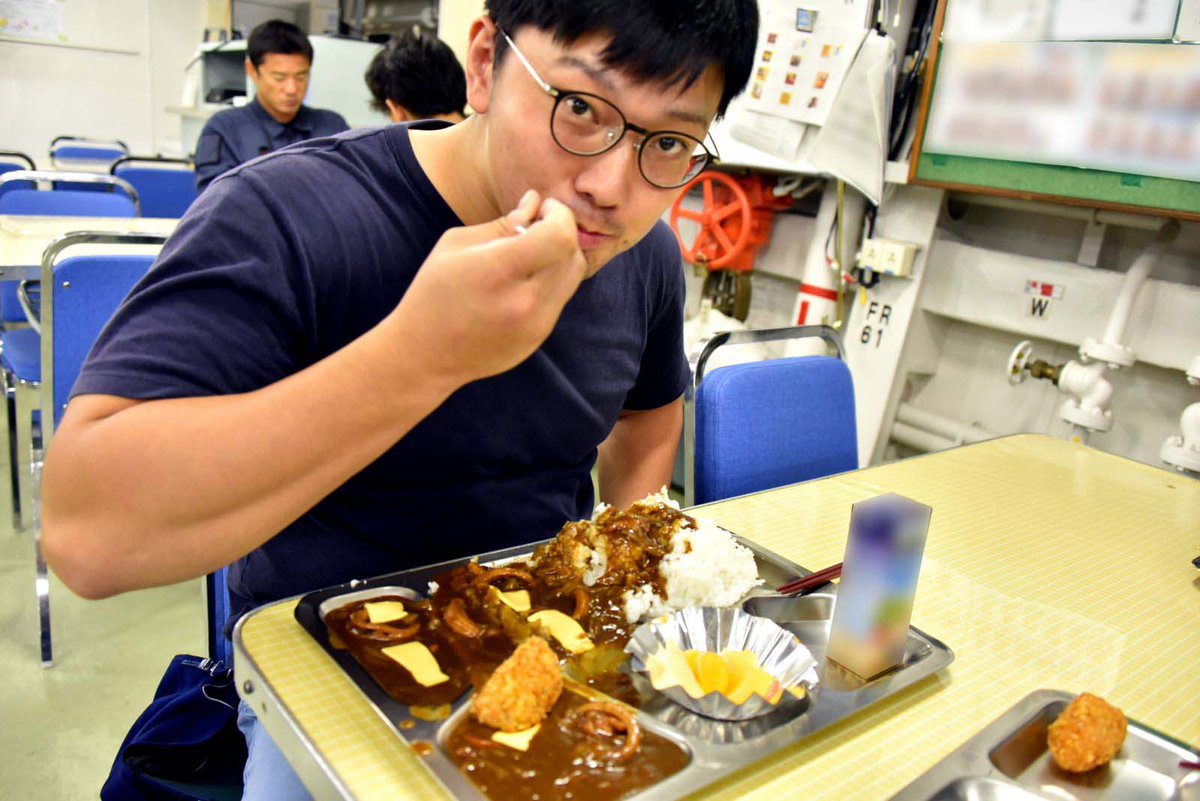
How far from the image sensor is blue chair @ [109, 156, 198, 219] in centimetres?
416

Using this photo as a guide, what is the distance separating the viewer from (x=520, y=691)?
0.70 meters

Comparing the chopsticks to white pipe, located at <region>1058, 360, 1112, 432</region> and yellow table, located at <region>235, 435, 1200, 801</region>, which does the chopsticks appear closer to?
yellow table, located at <region>235, 435, 1200, 801</region>

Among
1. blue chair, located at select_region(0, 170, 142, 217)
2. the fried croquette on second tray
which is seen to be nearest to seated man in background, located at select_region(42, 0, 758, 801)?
the fried croquette on second tray

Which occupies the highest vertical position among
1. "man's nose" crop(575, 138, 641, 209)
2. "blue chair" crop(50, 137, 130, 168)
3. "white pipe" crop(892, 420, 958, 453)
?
"man's nose" crop(575, 138, 641, 209)

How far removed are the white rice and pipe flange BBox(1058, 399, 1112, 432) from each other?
68.5 inches

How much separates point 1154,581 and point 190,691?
4.61 ft

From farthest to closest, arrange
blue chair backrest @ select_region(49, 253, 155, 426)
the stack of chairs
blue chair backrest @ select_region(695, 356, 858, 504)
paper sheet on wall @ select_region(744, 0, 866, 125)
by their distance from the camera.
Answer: the stack of chairs → paper sheet on wall @ select_region(744, 0, 866, 125) → blue chair backrest @ select_region(49, 253, 155, 426) → blue chair backrest @ select_region(695, 356, 858, 504)

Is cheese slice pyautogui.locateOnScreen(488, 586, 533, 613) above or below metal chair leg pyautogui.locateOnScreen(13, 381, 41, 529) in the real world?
above

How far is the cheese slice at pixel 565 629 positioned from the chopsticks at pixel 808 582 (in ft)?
0.90

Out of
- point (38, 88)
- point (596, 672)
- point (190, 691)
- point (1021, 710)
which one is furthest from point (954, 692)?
point (38, 88)

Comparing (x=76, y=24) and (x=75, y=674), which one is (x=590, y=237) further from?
(x=76, y=24)

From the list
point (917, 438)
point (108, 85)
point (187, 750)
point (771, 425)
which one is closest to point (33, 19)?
point (108, 85)

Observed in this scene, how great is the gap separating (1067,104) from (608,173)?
1922mm

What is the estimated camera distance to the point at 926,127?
251 cm
